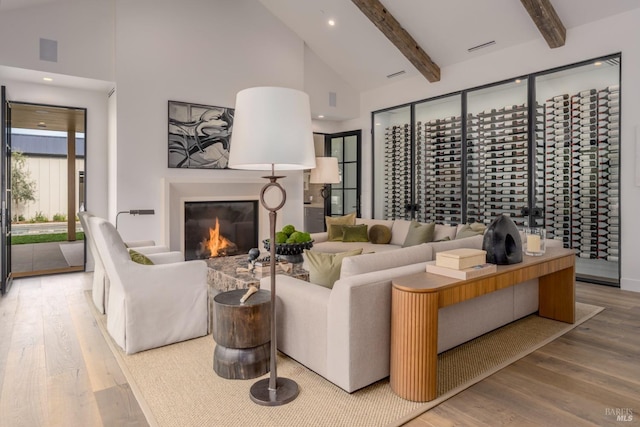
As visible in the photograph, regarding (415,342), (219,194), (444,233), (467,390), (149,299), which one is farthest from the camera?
(219,194)

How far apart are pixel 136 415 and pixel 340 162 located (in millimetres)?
6555

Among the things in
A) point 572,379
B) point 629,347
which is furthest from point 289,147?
point 629,347

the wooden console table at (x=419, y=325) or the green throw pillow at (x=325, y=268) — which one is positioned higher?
the green throw pillow at (x=325, y=268)

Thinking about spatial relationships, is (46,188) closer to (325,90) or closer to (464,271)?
(325,90)

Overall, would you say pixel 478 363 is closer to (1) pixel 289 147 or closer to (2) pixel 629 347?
(2) pixel 629 347

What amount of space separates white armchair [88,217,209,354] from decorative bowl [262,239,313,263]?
0.76m

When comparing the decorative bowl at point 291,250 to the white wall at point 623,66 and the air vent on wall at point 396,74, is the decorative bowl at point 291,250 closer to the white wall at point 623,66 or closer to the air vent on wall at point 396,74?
the white wall at point 623,66

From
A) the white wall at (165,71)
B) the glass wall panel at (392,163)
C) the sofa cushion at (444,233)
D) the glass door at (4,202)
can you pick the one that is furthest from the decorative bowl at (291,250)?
the glass wall panel at (392,163)

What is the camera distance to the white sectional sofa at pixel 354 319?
7.01 ft

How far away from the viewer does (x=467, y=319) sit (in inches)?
113

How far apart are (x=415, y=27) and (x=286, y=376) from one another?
5.12m

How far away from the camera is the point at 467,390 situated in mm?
2277

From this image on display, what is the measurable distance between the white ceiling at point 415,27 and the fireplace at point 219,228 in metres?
2.95

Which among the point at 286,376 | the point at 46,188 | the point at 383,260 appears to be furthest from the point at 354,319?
the point at 46,188
